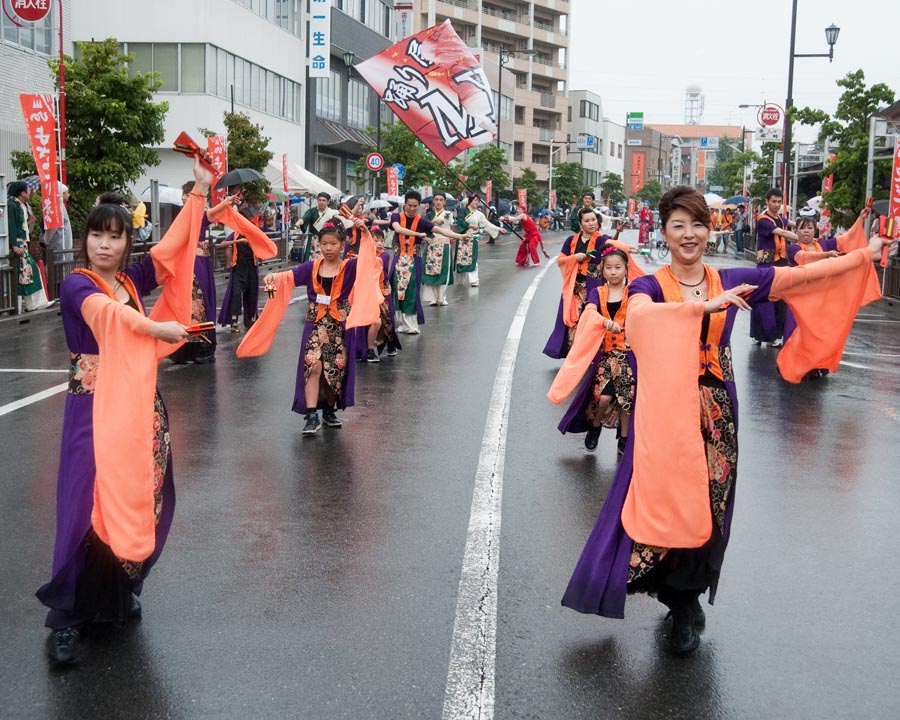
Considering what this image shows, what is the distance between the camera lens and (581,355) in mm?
7766

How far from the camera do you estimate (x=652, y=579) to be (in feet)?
14.1

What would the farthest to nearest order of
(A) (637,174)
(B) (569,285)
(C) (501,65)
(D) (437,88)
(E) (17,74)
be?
1. (A) (637,174)
2. (C) (501,65)
3. (E) (17,74)
4. (D) (437,88)
5. (B) (569,285)

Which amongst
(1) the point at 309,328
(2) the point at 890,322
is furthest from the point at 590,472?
(2) the point at 890,322

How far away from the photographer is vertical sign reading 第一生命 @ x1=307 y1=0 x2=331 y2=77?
42.6 metres

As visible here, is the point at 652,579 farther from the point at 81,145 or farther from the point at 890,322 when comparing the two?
the point at 81,145

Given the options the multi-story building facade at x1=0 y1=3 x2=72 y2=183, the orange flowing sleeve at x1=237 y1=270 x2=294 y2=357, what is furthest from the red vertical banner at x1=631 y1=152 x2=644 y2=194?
the orange flowing sleeve at x1=237 y1=270 x2=294 y2=357

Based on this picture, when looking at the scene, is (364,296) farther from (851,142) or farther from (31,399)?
(851,142)

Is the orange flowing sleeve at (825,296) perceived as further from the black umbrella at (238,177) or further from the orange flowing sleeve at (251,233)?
the black umbrella at (238,177)

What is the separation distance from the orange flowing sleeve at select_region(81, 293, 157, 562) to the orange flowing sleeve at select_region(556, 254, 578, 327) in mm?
7472

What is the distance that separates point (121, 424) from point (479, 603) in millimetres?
1733

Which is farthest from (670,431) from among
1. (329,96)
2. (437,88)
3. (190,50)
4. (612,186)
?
(612,186)

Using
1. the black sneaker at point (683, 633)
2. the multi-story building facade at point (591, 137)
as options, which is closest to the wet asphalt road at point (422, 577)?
the black sneaker at point (683, 633)

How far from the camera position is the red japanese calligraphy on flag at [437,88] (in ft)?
57.0

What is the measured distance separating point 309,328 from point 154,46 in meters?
28.5
